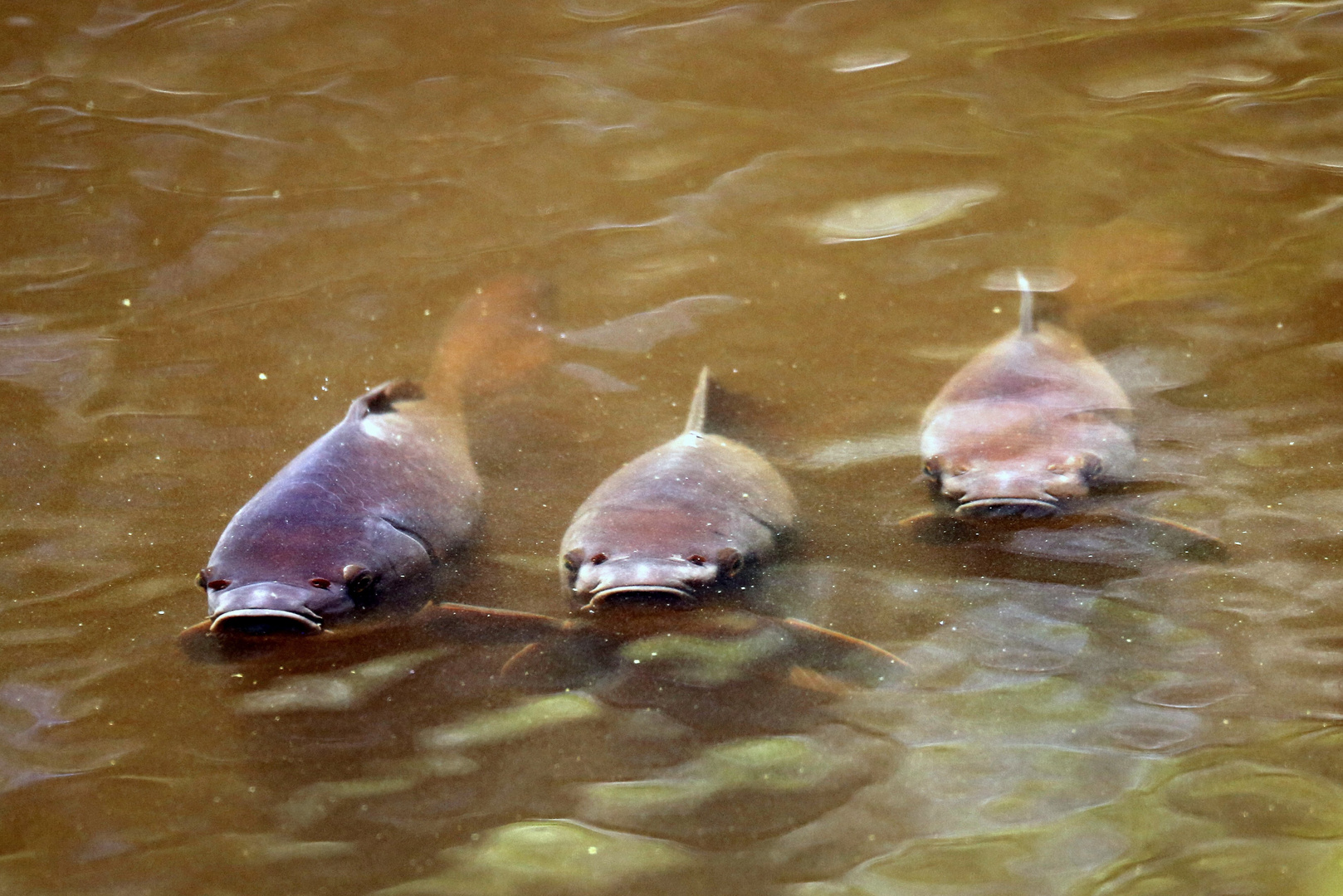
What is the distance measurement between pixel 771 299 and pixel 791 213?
81cm

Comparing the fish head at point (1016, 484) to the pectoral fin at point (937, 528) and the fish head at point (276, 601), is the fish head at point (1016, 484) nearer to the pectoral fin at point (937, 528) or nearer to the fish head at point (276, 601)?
the pectoral fin at point (937, 528)

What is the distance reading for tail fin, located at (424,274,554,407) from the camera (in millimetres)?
4883

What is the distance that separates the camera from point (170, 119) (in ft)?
23.1

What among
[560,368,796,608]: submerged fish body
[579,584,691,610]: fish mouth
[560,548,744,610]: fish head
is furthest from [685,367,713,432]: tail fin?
[579,584,691,610]: fish mouth

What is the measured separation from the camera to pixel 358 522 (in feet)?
12.4

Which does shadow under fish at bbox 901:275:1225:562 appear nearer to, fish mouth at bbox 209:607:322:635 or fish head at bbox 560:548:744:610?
fish head at bbox 560:548:744:610

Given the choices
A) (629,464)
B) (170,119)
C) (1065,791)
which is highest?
(170,119)

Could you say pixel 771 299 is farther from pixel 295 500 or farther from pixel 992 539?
pixel 295 500

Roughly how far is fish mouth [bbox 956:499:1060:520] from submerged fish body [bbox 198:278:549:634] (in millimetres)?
1698

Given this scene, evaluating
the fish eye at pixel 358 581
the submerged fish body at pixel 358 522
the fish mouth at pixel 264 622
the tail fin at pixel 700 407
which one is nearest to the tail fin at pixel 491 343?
the submerged fish body at pixel 358 522

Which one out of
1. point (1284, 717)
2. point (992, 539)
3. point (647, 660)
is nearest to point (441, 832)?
point (647, 660)

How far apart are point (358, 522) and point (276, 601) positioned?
0.43 metres

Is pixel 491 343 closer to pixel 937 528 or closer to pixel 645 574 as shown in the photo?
pixel 645 574

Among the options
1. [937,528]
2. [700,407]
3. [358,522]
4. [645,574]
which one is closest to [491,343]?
[700,407]
